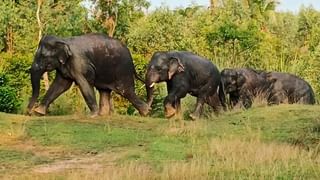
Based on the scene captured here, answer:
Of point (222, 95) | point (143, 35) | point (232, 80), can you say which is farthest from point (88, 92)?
point (143, 35)

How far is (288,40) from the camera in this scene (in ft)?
136

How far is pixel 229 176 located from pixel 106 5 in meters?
27.8

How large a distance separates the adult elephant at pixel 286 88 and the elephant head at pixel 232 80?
36.3 inches

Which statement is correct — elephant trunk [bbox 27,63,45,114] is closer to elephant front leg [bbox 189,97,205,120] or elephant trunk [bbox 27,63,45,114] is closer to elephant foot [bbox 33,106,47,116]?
elephant foot [bbox 33,106,47,116]

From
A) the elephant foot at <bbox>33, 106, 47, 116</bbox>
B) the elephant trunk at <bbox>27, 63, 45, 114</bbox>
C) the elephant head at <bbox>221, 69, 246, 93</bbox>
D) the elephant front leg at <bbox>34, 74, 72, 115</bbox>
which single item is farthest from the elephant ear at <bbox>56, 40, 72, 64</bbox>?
the elephant head at <bbox>221, 69, 246, 93</bbox>

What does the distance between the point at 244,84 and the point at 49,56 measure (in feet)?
21.2

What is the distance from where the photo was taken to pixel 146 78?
60.8ft

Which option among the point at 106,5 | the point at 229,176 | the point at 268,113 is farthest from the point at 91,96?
the point at 106,5

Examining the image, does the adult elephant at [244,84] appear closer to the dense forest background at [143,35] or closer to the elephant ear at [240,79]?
the elephant ear at [240,79]

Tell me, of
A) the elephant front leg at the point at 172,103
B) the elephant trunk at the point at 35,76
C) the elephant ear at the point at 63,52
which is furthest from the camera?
the elephant front leg at the point at 172,103

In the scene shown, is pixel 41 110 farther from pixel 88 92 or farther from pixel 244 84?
pixel 244 84

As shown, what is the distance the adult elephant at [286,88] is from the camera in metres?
20.8

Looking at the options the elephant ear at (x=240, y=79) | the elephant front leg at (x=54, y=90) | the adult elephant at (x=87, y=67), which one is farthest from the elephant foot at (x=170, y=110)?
the elephant ear at (x=240, y=79)

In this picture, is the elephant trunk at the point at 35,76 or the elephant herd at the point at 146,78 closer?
the elephant herd at the point at 146,78
